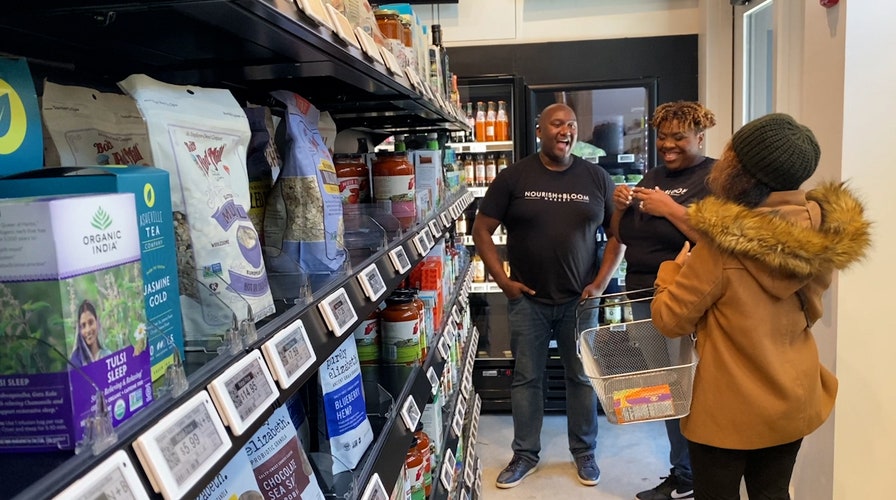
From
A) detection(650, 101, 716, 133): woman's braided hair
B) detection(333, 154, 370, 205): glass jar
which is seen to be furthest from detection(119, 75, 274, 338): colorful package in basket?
detection(650, 101, 716, 133): woman's braided hair

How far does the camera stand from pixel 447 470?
7.34ft

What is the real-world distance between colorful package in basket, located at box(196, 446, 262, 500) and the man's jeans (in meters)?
2.64

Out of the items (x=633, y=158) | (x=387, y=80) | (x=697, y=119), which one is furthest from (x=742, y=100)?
(x=387, y=80)

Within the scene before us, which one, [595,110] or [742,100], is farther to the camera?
[595,110]

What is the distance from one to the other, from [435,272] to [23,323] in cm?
182

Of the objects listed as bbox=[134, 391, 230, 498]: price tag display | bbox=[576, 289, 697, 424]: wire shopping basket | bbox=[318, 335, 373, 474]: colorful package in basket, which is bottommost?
bbox=[576, 289, 697, 424]: wire shopping basket

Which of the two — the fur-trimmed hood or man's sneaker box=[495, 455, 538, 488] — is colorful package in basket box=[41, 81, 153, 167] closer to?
the fur-trimmed hood

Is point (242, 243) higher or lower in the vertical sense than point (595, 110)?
lower

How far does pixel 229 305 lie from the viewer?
0.81m

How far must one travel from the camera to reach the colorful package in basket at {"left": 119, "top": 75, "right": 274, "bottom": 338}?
786mm

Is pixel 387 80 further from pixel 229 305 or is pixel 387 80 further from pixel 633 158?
pixel 633 158

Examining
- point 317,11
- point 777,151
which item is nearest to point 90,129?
point 317,11

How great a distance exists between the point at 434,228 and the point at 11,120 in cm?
140

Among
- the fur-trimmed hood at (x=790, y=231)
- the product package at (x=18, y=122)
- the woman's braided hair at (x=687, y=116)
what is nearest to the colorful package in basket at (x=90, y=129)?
the product package at (x=18, y=122)
